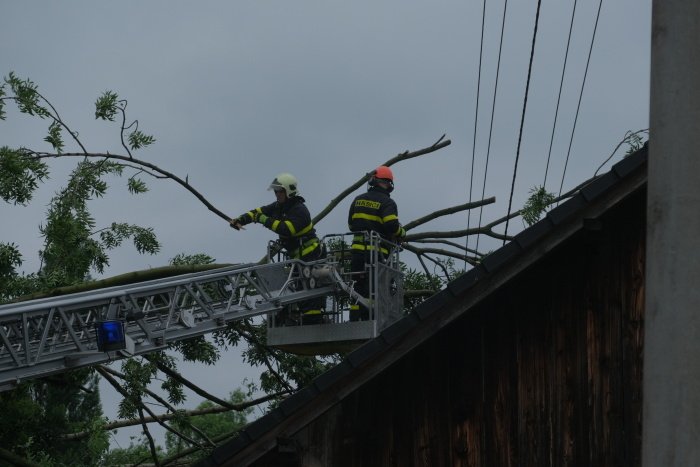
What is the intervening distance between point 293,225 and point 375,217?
0.87 m

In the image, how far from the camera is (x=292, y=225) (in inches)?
496

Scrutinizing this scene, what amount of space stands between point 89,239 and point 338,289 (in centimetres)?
397

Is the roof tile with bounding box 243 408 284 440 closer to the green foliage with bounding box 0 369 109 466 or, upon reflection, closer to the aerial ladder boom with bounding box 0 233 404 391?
the aerial ladder boom with bounding box 0 233 404 391

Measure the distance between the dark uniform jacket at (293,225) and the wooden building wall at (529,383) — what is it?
4.49 meters

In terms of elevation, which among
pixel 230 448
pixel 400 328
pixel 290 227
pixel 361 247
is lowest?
pixel 230 448

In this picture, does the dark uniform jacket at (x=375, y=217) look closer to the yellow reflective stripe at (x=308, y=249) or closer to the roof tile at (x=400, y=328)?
the yellow reflective stripe at (x=308, y=249)

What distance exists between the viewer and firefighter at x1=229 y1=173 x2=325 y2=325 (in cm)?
1259

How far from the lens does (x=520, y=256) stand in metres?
7.76

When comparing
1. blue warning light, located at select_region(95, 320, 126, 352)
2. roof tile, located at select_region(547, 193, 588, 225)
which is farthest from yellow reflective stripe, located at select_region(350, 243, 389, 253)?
roof tile, located at select_region(547, 193, 588, 225)

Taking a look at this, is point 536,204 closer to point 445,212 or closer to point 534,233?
point 445,212

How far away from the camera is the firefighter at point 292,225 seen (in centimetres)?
1259

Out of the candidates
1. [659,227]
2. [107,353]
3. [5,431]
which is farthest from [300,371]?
[659,227]

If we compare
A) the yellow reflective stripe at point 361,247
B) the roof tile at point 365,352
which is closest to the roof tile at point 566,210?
the roof tile at point 365,352

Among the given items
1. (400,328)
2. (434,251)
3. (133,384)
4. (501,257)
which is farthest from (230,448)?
(434,251)
